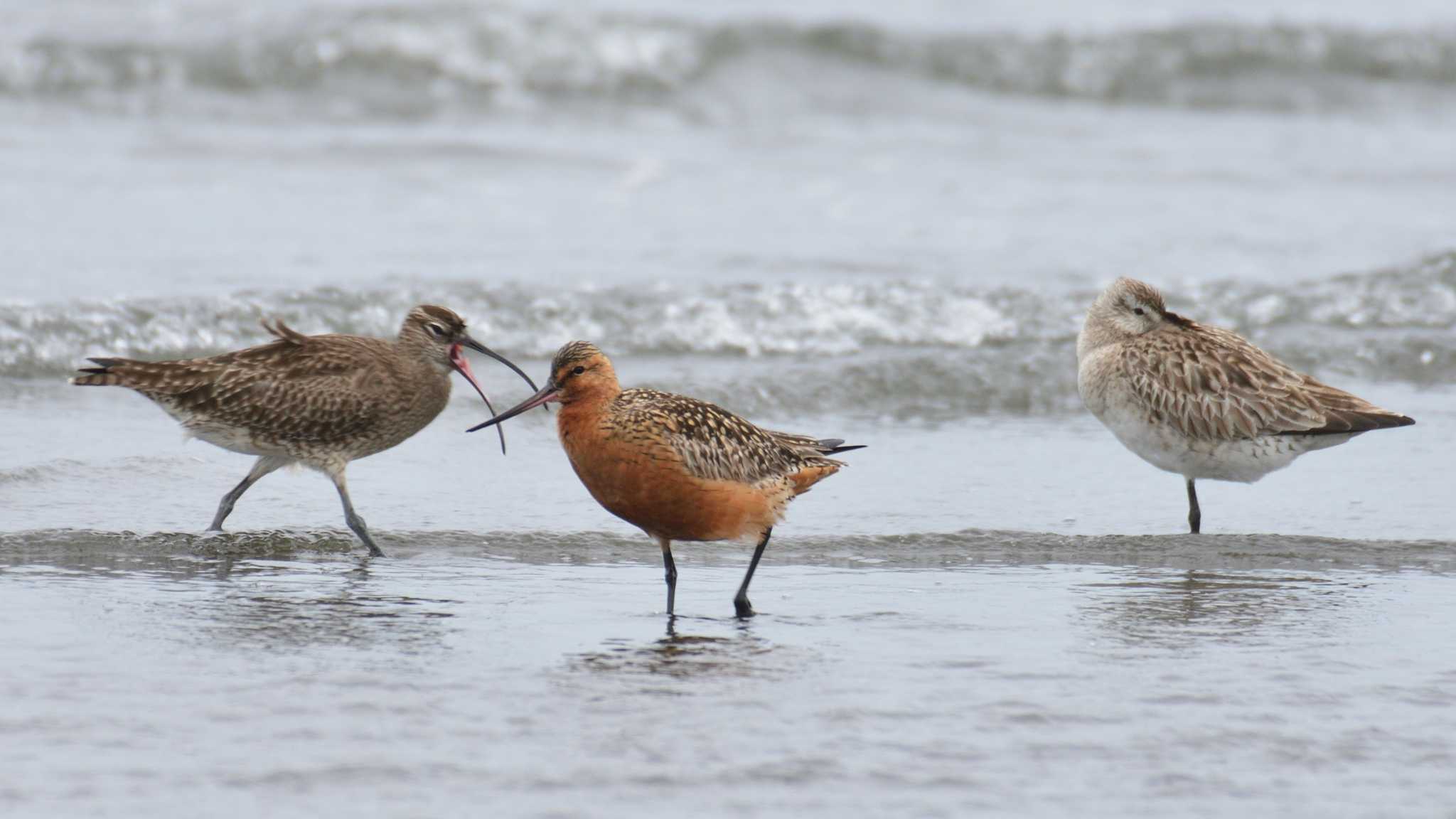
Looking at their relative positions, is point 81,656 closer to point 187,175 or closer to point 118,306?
point 118,306

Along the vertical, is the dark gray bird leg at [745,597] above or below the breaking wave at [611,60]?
below

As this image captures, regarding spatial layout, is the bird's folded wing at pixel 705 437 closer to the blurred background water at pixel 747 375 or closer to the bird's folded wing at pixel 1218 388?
the blurred background water at pixel 747 375

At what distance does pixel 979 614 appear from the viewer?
5.76m

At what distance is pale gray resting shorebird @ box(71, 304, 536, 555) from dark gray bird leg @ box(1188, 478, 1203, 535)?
9.18 feet

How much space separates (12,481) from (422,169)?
8.43m

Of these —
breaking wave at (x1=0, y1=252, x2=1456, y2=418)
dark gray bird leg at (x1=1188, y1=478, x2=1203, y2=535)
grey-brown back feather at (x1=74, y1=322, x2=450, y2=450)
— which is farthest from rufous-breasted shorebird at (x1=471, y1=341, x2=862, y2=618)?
breaking wave at (x1=0, y1=252, x2=1456, y2=418)

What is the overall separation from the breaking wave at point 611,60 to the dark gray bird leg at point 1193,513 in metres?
12.0

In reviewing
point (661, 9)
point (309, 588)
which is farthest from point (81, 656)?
point (661, 9)

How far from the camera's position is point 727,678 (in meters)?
5.03

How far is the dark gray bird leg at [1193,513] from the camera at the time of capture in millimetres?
7164

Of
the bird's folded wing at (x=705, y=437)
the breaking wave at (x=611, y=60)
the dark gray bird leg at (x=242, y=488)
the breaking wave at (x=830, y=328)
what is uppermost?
the breaking wave at (x=611, y=60)

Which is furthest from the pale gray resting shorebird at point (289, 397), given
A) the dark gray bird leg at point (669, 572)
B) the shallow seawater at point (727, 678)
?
the dark gray bird leg at point (669, 572)

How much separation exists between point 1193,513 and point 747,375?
2954 mm

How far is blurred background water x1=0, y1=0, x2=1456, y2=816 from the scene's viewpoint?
4.47m
